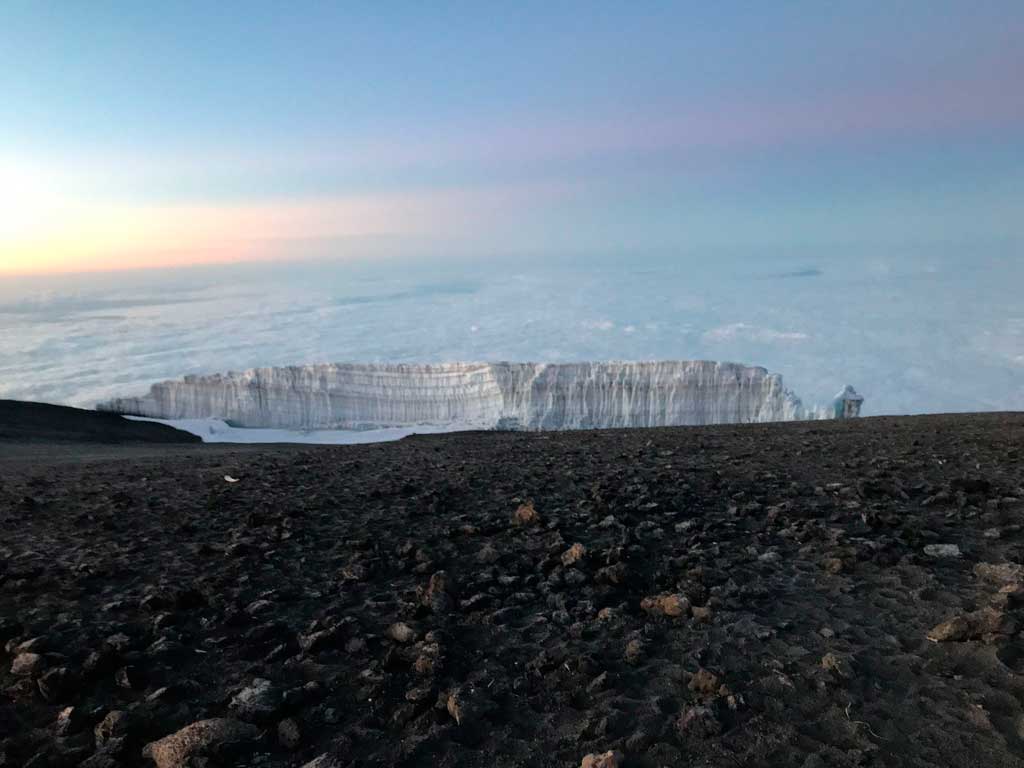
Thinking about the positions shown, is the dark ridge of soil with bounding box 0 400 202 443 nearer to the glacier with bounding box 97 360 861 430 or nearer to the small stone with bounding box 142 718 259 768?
the glacier with bounding box 97 360 861 430

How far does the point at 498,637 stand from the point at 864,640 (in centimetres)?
154

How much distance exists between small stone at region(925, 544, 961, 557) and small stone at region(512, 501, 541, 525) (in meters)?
2.26

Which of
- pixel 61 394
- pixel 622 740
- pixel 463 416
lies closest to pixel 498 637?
pixel 622 740

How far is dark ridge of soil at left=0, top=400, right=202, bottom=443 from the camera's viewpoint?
16906mm

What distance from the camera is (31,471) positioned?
8.42 metres

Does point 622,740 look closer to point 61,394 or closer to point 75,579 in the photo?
point 75,579

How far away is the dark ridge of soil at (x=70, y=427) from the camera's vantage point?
16.9 metres

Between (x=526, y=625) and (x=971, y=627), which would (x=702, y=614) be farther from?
(x=971, y=627)

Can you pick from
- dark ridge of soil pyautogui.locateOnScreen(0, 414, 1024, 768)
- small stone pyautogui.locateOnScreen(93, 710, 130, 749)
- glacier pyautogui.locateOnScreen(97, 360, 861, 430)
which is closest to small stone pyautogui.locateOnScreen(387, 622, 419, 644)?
dark ridge of soil pyautogui.locateOnScreen(0, 414, 1024, 768)

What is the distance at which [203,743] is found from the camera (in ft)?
7.23

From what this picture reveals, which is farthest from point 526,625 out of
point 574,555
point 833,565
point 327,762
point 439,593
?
point 833,565

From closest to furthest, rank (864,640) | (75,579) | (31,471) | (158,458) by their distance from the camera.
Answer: (864,640) → (75,579) → (31,471) → (158,458)

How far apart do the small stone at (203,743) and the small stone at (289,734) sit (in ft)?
0.26

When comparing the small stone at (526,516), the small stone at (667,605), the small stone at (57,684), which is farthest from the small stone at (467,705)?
the small stone at (526,516)
